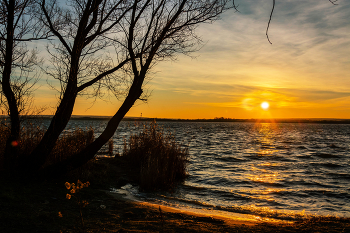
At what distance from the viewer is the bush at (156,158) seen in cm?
855

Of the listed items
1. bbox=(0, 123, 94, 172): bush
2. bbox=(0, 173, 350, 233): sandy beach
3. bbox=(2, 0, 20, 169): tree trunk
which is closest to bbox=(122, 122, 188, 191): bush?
bbox=(0, 173, 350, 233): sandy beach

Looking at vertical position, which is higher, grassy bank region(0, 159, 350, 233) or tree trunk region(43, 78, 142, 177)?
tree trunk region(43, 78, 142, 177)

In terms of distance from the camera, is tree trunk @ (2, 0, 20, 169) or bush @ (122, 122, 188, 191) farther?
bush @ (122, 122, 188, 191)

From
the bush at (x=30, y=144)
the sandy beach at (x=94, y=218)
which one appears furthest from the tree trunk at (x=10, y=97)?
the sandy beach at (x=94, y=218)

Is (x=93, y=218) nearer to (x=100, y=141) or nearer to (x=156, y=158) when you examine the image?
(x=100, y=141)

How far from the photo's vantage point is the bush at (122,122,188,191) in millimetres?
8547

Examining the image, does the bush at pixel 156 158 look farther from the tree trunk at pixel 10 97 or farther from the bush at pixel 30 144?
the tree trunk at pixel 10 97

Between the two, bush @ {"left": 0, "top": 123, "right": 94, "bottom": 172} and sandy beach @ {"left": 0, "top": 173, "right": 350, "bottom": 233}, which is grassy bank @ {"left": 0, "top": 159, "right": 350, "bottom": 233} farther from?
bush @ {"left": 0, "top": 123, "right": 94, "bottom": 172}

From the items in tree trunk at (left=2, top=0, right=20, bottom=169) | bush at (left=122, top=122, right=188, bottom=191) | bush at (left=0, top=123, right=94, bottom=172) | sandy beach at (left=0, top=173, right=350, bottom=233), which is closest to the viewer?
sandy beach at (left=0, top=173, right=350, bottom=233)

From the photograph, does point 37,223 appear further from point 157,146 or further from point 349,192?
point 349,192

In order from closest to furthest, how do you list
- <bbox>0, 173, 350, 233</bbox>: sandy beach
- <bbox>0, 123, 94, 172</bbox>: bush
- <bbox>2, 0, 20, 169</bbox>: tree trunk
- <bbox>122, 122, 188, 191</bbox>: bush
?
<bbox>0, 173, 350, 233</bbox>: sandy beach → <bbox>2, 0, 20, 169</bbox>: tree trunk → <bbox>0, 123, 94, 172</bbox>: bush → <bbox>122, 122, 188, 191</bbox>: bush

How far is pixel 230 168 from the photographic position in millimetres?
13281

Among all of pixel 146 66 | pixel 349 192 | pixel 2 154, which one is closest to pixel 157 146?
pixel 146 66

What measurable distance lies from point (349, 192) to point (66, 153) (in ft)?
31.3
